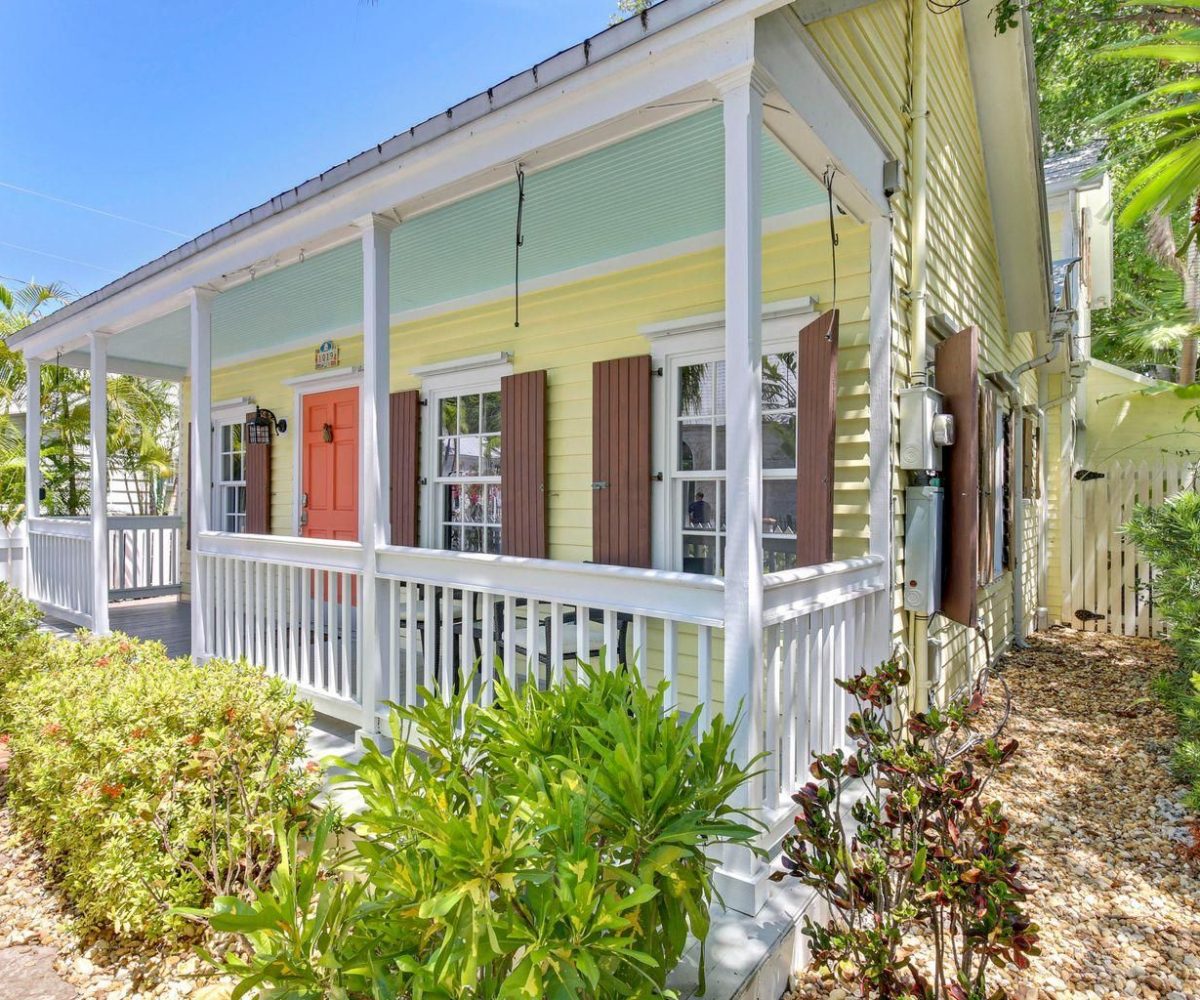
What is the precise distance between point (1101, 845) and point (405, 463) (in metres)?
5.18

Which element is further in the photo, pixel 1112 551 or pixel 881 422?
pixel 1112 551

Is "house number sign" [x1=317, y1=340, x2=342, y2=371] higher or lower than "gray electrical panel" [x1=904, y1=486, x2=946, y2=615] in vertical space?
higher

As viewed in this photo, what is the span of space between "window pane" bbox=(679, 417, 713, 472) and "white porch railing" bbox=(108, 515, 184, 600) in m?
6.92

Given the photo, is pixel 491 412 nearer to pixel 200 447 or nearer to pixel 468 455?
pixel 468 455

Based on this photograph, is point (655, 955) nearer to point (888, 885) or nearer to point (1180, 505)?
point (888, 885)

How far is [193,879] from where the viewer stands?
219 cm

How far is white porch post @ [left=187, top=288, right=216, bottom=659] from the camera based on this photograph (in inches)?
174

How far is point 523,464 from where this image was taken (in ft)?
16.5

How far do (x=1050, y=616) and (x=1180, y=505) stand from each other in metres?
4.37

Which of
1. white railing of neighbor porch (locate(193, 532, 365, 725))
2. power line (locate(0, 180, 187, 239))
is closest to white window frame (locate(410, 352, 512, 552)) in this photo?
white railing of neighbor porch (locate(193, 532, 365, 725))

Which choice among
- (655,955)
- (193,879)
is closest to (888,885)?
(655,955)

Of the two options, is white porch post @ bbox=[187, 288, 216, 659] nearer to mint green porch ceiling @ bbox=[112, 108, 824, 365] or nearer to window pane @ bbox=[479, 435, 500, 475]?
mint green porch ceiling @ bbox=[112, 108, 824, 365]

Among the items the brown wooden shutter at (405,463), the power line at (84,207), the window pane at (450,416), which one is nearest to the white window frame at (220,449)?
the brown wooden shutter at (405,463)

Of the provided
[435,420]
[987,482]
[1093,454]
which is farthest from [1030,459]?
[435,420]
